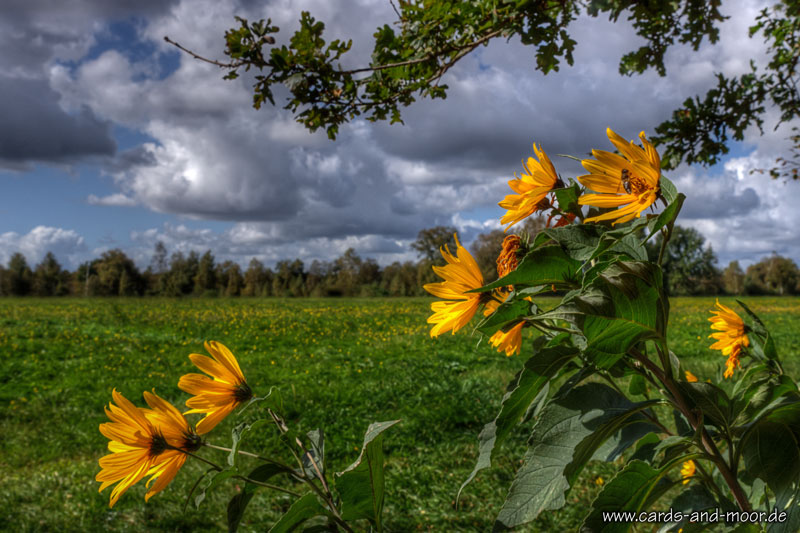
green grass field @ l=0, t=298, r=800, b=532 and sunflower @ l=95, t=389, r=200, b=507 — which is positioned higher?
sunflower @ l=95, t=389, r=200, b=507

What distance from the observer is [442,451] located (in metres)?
3.83

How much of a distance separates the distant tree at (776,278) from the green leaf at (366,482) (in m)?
42.6

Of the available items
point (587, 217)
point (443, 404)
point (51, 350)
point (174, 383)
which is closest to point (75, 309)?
point (51, 350)

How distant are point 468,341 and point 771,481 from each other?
8.18 meters

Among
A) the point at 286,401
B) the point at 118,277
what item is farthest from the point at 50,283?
the point at 286,401

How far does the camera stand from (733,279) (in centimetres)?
3678

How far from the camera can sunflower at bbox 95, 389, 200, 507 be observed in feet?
2.38

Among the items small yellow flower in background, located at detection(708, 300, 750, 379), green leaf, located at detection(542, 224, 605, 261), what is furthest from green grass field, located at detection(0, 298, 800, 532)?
small yellow flower in background, located at detection(708, 300, 750, 379)

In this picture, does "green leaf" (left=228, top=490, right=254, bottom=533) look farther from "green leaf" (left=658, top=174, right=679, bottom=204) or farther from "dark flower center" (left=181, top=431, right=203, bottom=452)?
"green leaf" (left=658, top=174, right=679, bottom=204)

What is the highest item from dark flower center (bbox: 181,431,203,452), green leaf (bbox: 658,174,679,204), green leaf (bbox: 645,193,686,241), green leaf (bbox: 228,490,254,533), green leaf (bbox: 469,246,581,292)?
green leaf (bbox: 658,174,679,204)

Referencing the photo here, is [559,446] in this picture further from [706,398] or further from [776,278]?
[776,278]

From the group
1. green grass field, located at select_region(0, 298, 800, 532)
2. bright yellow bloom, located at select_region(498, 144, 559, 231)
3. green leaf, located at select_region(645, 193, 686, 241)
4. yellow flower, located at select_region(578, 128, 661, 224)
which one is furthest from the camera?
green grass field, located at select_region(0, 298, 800, 532)

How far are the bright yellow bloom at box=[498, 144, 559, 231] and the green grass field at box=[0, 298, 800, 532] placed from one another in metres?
0.21

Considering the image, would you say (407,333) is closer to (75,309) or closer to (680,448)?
(680,448)
